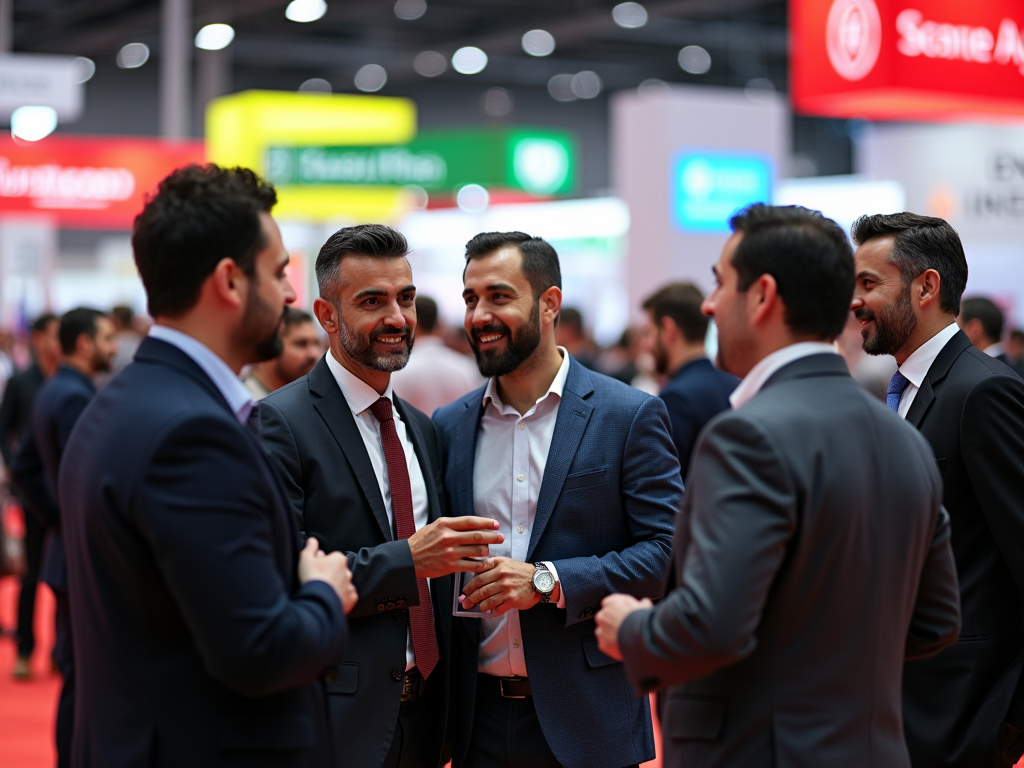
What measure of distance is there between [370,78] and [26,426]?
1596 cm

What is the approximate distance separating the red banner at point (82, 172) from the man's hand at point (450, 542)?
10.4 metres

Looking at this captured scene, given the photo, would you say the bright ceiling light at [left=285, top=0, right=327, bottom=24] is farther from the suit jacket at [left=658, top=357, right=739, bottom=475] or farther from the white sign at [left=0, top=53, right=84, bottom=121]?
the suit jacket at [left=658, top=357, right=739, bottom=475]

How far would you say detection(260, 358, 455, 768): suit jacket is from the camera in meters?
2.41

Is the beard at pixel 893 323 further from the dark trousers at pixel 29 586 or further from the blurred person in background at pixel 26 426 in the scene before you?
the dark trousers at pixel 29 586

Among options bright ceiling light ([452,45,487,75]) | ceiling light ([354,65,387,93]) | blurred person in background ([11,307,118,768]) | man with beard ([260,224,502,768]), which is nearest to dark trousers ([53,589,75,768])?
blurred person in background ([11,307,118,768])

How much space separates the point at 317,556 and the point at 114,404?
1.36 ft

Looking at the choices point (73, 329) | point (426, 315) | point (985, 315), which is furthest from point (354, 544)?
point (985, 315)

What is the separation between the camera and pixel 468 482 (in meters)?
→ 2.78

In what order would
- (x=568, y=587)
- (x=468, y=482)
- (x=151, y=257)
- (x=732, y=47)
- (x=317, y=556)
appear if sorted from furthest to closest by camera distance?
(x=732, y=47), (x=468, y=482), (x=568, y=587), (x=317, y=556), (x=151, y=257)

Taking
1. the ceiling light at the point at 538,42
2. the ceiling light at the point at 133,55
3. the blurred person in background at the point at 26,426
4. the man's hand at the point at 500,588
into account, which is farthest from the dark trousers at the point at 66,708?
the ceiling light at the point at 133,55

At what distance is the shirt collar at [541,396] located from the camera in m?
2.79

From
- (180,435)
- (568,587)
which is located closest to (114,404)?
(180,435)

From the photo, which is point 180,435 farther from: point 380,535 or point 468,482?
point 468,482

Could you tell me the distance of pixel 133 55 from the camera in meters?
20.9
